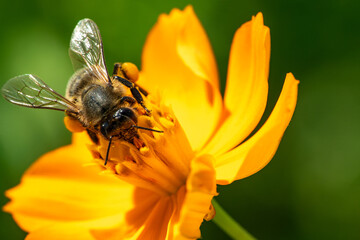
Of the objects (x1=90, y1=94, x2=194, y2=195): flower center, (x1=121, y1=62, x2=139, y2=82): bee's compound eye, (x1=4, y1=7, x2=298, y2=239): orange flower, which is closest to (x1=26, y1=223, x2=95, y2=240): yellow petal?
(x1=4, y1=7, x2=298, y2=239): orange flower

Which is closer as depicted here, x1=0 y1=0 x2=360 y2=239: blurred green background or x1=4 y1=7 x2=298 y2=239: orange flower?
x1=4 y1=7 x2=298 y2=239: orange flower

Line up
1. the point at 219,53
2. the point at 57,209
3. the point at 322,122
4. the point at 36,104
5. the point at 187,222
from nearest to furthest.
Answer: the point at 187,222 → the point at 36,104 → the point at 57,209 → the point at 322,122 → the point at 219,53

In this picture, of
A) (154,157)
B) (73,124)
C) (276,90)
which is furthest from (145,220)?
(276,90)

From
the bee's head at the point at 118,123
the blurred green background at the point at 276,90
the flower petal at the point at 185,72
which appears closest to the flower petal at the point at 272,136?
the bee's head at the point at 118,123

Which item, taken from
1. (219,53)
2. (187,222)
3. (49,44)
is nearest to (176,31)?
(219,53)

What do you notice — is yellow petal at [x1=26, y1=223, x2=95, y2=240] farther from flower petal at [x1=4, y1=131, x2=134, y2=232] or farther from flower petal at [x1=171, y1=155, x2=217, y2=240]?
flower petal at [x1=171, y1=155, x2=217, y2=240]

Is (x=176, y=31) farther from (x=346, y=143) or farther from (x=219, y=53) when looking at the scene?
(x=346, y=143)
